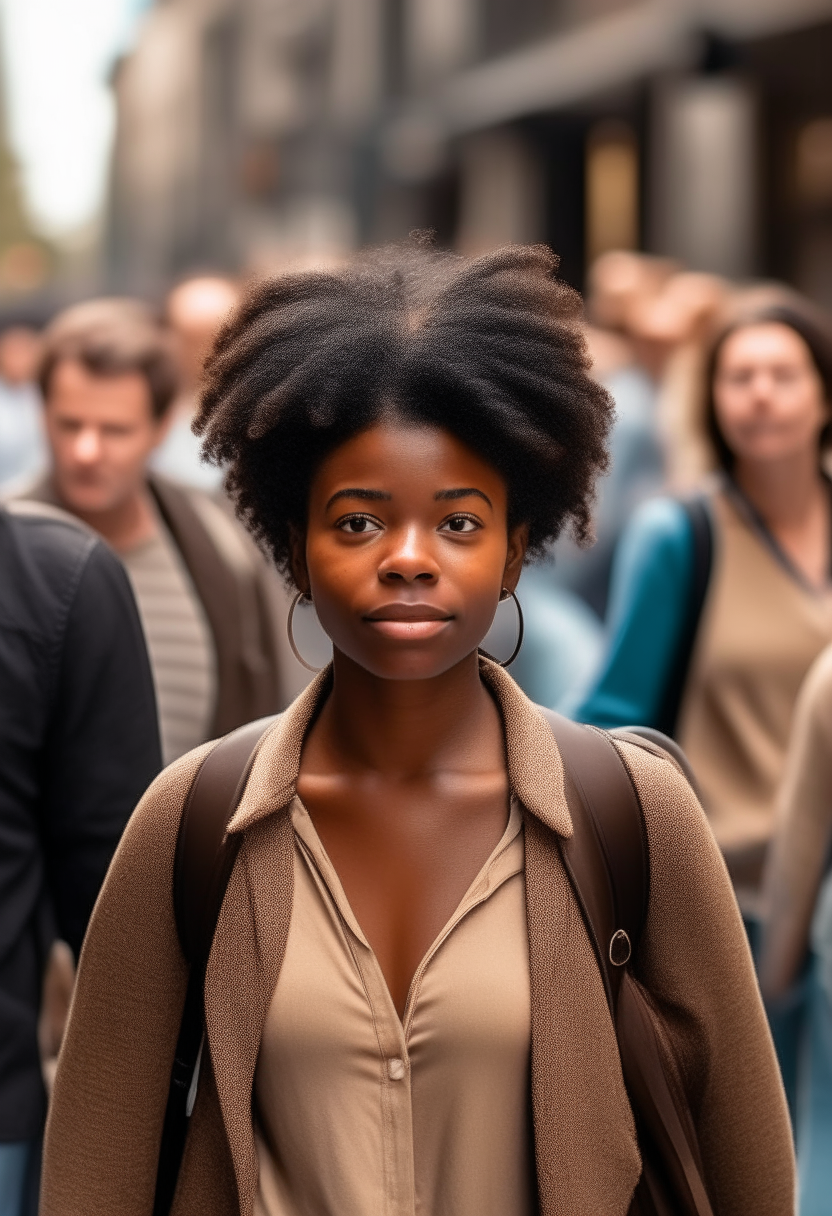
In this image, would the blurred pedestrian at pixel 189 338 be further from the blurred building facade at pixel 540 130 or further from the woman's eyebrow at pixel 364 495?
the woman's eyebrow at pixel 364 495

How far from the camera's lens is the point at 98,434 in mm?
5469

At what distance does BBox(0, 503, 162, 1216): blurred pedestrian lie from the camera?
3.32 m

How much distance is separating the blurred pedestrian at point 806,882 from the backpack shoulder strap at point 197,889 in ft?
5.32

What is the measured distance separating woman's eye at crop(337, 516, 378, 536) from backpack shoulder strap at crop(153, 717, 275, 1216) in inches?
14.1

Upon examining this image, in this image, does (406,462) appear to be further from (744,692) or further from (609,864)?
(744,692)

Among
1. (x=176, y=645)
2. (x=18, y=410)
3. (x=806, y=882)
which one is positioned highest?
(x=18, y=410)

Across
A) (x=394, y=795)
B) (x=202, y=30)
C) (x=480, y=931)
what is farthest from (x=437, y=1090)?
(x=202, y=30)

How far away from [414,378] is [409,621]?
30 cm

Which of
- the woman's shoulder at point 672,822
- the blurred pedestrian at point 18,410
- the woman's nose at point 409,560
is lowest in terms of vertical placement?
the woman's shoulder at point 672,822

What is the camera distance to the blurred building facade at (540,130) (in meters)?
18.7

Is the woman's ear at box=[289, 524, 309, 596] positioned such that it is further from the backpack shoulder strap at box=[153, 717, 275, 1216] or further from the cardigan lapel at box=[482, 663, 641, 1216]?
the cardigan lapel at box=[482, 663, 641, 1216]

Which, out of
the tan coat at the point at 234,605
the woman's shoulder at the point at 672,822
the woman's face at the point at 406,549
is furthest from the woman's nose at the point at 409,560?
the tan coat at the point at 234,605

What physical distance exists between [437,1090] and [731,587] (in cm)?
321

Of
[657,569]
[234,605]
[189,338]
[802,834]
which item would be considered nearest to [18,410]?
[189,338]
